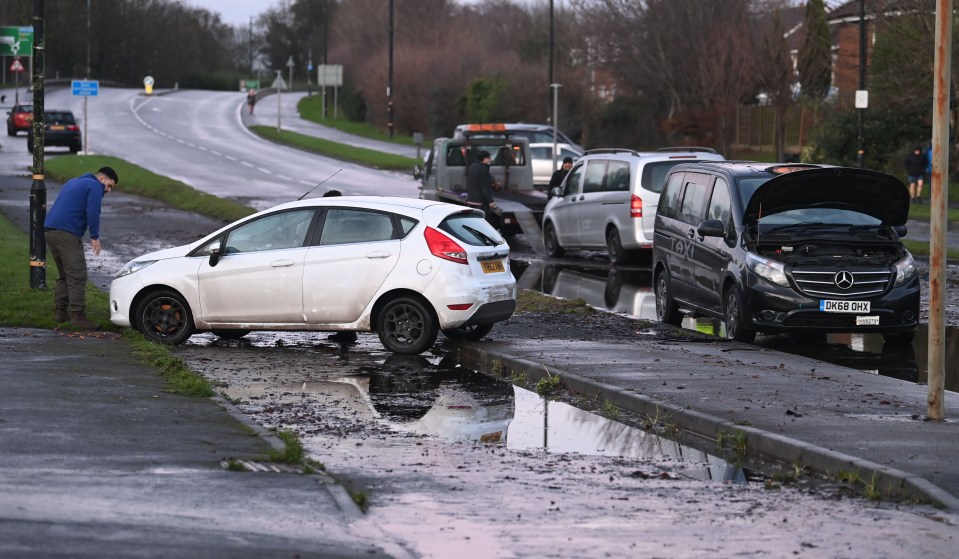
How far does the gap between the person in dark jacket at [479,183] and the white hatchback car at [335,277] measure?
10175 mm

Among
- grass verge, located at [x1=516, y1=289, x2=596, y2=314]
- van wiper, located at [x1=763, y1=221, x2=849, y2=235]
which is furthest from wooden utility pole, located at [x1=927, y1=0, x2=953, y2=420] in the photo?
grass verge, located at [x1=516, y1=289, x2=596, y2=314]

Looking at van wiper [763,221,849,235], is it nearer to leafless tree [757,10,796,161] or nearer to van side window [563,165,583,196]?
van side window [563,165,583,196]

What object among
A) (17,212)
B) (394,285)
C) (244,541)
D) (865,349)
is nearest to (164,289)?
(394,285)

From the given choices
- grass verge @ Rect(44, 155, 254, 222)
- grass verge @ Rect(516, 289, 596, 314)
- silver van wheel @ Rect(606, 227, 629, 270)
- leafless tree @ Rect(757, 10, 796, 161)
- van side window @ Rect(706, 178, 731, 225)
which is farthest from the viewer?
leafless tree @ Rect(757, 10, 796, 161)

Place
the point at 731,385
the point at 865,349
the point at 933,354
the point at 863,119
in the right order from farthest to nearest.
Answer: the point at 863,119, the point at 865,349, the point at 731,385, the point at 933,354

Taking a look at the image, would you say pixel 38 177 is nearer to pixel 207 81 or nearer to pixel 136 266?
pixel 136 266

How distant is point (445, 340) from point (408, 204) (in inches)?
60.3

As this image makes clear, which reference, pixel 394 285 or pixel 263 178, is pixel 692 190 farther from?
pixel 263 178

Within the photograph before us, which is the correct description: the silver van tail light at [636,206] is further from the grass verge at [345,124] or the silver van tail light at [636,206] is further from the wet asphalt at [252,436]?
the grass verge at [345,124]

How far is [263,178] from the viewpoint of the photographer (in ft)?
144

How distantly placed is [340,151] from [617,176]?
111ft

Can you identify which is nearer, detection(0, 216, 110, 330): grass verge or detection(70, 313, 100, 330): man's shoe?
detection(70, 313, 100, 330): man's shoe

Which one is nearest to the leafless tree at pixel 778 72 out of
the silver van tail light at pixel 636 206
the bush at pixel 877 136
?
the bush at pixel 877 136

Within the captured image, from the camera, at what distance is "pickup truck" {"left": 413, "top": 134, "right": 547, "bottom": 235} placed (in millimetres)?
26031
